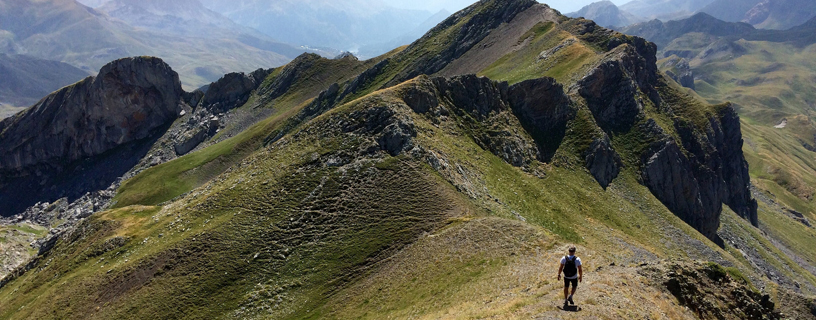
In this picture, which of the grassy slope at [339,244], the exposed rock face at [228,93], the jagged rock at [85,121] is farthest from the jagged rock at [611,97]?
the jagged rock at [85,121]

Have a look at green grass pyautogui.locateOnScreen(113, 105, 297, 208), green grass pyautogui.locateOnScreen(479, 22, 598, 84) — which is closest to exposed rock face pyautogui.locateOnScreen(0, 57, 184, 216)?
green grass pyautogui.locateOnScreen(113, 105, 297, 208)

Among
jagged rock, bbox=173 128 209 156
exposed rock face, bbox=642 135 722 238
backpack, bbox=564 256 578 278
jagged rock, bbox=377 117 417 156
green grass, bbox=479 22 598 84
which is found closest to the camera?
backpack, bbox=564 256 578 278

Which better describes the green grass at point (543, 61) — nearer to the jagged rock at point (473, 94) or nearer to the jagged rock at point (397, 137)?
the jagged rock at point (473, 94)

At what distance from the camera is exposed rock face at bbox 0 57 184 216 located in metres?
168

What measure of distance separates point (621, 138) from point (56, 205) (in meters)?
185

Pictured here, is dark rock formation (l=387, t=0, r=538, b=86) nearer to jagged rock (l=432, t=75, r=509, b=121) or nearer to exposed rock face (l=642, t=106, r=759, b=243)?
jagged rock (l=432, t=75, r=509, b=121)

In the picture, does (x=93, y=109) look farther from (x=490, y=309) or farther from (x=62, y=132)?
(x=490, y=309)

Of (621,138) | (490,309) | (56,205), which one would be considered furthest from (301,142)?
(56,205)

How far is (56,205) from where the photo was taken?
487ft

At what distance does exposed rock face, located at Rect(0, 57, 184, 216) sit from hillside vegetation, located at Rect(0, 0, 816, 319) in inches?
2671

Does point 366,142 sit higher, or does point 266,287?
point 366,142

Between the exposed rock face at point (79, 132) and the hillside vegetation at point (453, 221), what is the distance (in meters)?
67.9

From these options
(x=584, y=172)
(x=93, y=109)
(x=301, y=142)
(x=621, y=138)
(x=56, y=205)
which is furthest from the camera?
(x=93, y=109)

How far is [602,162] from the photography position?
84.6 metres
